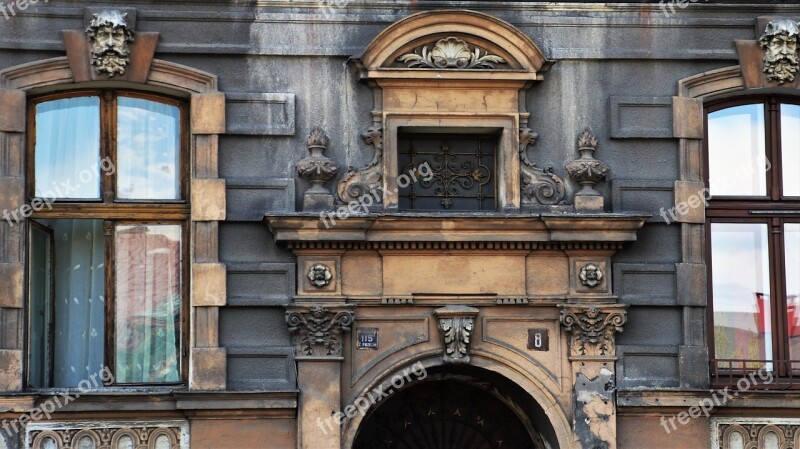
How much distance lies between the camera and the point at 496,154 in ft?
45.5

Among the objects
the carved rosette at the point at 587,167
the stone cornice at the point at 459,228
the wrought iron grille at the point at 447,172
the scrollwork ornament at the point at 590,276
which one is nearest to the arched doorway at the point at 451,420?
the scrollwork ornament at the point at 590,276

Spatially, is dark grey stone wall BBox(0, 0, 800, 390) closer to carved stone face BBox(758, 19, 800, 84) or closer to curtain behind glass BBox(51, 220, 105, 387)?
carved stone face BBox(758, 19, 800, 84)

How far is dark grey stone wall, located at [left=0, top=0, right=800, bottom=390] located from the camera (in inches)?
528

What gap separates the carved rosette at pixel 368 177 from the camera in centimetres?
1354

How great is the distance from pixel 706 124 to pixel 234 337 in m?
4.87

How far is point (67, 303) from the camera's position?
13523mm

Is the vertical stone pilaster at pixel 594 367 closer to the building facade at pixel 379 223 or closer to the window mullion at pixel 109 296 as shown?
the building facade at pixel 379 223

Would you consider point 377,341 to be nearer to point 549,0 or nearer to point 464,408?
point 464,408

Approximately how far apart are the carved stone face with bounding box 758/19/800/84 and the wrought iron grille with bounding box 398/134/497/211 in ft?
8.78

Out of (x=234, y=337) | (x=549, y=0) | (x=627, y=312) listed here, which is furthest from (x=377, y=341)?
(x=549, y=0)
